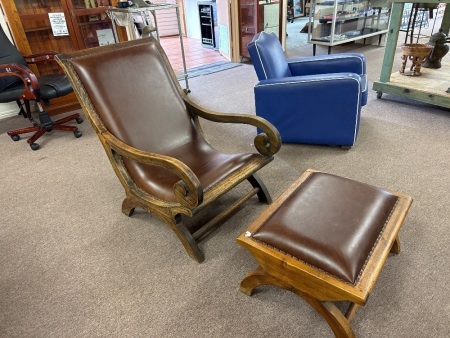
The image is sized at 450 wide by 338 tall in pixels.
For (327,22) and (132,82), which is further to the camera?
(327,22)

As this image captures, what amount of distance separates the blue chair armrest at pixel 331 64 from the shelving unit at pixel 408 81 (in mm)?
663

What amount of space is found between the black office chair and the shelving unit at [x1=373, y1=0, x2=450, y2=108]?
9.90 ft

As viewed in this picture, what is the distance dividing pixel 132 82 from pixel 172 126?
0.33 meters

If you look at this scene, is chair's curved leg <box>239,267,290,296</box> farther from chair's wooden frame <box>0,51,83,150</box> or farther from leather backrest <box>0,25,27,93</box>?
leather backrest <box>0,25,27,93</box>

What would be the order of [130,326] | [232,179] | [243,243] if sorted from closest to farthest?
[243,243] → [130,326] → [232,179]

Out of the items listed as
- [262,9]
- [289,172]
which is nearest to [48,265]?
[289,172]

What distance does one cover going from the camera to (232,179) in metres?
1.48

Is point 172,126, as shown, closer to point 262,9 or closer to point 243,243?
point 243,243

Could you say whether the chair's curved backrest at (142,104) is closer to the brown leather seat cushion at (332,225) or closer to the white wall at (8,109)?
the brown leather seat cushion at (332,225)

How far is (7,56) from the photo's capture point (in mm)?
2814

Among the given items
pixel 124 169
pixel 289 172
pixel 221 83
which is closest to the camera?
pixel 124 169

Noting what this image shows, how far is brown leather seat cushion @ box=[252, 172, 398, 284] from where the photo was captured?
1.03 m

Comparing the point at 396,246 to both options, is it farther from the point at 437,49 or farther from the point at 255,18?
the point at 255,18

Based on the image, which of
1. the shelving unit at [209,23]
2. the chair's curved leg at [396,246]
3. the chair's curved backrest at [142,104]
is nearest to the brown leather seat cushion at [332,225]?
the chair's curved leg at [396,246]
